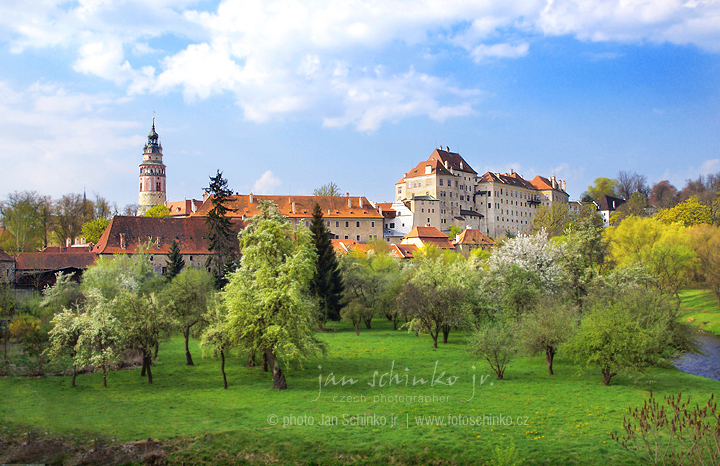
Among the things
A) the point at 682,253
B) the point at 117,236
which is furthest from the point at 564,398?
the point at 117,236

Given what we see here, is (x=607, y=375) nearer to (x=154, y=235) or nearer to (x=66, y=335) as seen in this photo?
(x=66, y=335)

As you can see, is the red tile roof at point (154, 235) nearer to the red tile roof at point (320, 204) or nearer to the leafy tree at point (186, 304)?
the red tile roof at point (320, 204)

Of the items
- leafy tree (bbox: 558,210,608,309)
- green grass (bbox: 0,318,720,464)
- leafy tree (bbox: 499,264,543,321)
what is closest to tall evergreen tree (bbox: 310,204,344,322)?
leafy tree (bbox: 499,264,543,321)

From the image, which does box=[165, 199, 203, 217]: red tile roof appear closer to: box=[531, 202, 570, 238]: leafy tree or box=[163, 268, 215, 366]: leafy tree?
box=[531, 202, 570, 238]: leafy tree

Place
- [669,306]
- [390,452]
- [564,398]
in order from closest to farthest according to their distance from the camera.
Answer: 1. [390,452]
2. [564,398]
3. [669,306]

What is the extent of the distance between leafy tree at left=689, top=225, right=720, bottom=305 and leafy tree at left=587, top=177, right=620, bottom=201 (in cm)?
11476

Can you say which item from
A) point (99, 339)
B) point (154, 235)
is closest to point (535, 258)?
point (99, 339)

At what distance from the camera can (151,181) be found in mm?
154000

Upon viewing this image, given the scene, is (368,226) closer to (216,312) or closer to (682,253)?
(682,253)

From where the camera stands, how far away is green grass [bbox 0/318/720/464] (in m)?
18.5

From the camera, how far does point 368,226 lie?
347 feet

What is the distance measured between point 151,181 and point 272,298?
457ft

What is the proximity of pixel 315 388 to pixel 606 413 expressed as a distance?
12.2m

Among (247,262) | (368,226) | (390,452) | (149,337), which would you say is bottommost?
(390,452)
